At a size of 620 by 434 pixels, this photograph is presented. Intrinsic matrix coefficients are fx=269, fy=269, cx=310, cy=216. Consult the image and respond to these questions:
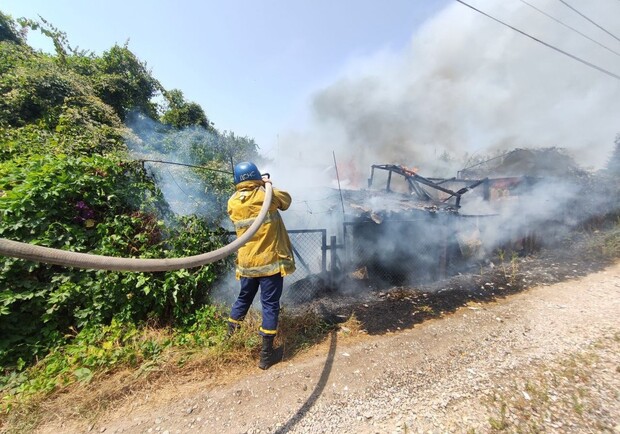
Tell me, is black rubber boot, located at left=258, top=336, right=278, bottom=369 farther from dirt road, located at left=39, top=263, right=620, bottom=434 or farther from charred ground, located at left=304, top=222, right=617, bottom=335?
charred ground, located at left=304, top=222, right=617, bottom=335

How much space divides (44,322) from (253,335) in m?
2.22

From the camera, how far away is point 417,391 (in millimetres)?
2568

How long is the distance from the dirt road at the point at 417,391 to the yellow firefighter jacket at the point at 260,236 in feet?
3.59

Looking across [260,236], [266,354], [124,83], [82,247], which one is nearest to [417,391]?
[266,354]

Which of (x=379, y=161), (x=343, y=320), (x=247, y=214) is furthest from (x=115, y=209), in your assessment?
(x=379, y=161)

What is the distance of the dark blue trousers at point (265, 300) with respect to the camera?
2959 mm

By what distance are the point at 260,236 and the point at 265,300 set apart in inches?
28.5

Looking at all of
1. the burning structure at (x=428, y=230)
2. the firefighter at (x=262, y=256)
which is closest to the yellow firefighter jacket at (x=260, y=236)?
the firefighter at (x=262, y=256)

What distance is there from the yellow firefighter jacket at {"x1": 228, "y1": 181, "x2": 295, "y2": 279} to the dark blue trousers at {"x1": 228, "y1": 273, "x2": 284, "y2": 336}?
0.11m

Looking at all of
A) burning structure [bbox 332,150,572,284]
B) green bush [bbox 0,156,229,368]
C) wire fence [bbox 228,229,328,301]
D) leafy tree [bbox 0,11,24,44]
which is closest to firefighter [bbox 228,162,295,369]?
green bush [bbox 0,156,229,368]

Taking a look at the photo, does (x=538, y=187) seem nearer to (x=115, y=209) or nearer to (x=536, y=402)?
(x=536, y=402)

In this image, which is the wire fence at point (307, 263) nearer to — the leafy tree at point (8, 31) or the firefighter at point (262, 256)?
the firefighter at point (262, 256)

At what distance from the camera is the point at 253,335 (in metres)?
3.23

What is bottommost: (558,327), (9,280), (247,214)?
(558,327)
